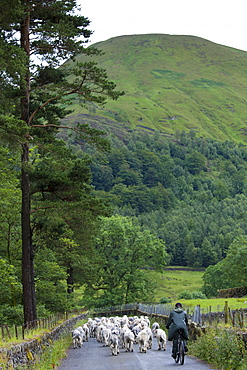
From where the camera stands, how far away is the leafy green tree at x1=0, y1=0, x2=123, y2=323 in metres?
22.2

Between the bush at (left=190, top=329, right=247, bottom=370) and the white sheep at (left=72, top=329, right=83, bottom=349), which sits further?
the white sheep at (left=72, top=329, right=83, bottom=349)

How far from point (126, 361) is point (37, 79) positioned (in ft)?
47.4

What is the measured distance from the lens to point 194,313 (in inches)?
914

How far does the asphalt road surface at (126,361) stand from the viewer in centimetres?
1566

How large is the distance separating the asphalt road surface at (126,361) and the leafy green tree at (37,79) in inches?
183

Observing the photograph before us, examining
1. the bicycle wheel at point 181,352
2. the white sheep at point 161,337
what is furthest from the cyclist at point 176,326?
the white sheep at point 161,337

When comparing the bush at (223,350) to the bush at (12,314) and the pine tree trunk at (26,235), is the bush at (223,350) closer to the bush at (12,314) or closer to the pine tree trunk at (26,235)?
the pine tree trunk at (26,235)

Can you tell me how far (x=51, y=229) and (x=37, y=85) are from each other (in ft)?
23.6

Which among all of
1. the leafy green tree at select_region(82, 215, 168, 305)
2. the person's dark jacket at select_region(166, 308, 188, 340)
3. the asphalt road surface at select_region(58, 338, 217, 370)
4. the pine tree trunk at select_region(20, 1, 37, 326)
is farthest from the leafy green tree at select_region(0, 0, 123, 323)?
the leafy green tree at select_region(82, 215, 168, 305)

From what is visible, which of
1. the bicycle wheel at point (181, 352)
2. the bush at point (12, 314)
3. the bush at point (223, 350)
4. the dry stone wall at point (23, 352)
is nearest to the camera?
the dry stone wall at point (23, 352)

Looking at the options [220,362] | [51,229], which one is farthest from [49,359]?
[51,229]

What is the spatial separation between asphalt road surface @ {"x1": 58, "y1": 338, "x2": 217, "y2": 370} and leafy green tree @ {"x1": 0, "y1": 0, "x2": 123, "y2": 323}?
15.3ft

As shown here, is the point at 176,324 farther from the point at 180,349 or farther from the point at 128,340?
the point at 128,340

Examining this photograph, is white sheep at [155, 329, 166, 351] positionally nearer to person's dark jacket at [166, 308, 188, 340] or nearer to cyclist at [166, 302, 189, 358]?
cyclist at [166, 302, 189, 358]
